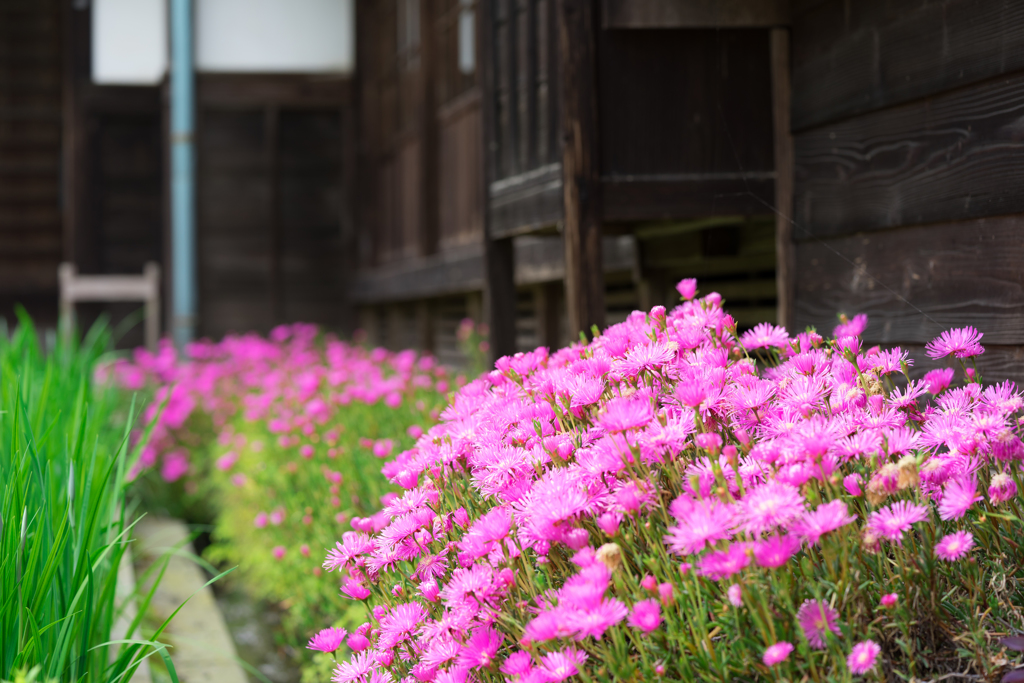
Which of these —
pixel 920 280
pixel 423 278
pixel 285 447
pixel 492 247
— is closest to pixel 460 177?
pixel 423 278

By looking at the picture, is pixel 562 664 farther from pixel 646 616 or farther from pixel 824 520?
pixel 824 520

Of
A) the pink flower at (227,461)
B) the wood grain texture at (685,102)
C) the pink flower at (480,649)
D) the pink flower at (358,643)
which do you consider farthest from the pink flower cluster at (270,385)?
the pink flower at (480,649)

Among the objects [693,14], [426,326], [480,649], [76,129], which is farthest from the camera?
[76,129]

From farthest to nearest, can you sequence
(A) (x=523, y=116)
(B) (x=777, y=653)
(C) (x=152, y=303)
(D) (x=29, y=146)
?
(D) (x=29, y=146)
(C) (x=152, y=303)
(A) (x=523, y=116)
(B) (x=777, y=653)

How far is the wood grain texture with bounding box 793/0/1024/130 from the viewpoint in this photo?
1809 mm

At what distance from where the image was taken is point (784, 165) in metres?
2.52

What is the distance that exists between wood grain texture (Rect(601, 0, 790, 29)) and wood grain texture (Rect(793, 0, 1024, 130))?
8cm

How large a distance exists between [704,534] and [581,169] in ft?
5.51

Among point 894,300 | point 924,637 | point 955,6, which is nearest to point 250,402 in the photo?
point 894,300

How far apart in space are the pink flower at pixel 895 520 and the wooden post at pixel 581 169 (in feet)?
5.02

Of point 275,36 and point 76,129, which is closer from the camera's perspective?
point 275,36

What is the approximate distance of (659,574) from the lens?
1.09m

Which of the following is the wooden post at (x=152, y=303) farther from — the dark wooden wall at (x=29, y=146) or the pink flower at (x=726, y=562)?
the pink flower at (x=726, y=562)

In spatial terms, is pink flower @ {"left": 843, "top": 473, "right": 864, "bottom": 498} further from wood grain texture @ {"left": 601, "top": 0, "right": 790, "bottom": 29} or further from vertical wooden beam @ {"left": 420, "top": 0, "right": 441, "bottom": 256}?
vertical wooden beam @ {"left": 420, "top": 0, "right": 441, "bottom": 256}
